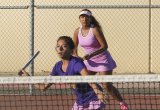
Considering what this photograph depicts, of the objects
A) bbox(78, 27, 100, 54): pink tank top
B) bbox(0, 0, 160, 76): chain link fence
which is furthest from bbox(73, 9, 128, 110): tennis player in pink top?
bbox(0, 0, 160, 76): chain link fence

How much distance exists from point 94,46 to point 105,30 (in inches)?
215

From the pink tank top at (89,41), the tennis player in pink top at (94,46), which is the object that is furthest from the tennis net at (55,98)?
the pink tank top at (89,41)

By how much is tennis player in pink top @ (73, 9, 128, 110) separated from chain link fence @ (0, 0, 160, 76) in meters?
5.23

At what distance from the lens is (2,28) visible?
1287cm

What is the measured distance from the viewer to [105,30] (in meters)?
12.9

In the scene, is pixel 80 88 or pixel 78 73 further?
pixel 80 88

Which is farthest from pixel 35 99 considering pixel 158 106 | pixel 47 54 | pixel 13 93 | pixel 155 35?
pixel 155 35

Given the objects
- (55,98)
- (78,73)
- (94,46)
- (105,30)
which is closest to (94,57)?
(94,46)

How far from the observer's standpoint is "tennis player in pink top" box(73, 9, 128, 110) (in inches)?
290

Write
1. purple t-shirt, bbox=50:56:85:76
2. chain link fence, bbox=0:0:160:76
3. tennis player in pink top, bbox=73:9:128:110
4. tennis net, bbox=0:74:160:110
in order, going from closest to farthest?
1. purple t-shirt, bbox=50:56:85:76
2. tennis player in pink top, bbox=73:9:128:110
3. tennis net, bbox=0:74:160:110
4. chain link fence, bbox=0:0:160:76

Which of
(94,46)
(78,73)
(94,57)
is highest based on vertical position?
(94,46)

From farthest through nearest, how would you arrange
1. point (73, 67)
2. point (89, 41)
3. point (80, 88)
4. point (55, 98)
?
point (55, 98) < point (89, 41) < point (80, 88) < point (73, 67)

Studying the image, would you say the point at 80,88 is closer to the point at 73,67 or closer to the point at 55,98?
the point at 73,67

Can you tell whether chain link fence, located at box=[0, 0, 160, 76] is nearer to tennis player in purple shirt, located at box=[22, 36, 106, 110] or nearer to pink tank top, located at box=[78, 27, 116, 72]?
pink tank top, located at box=[78, 27, 116, 72]
